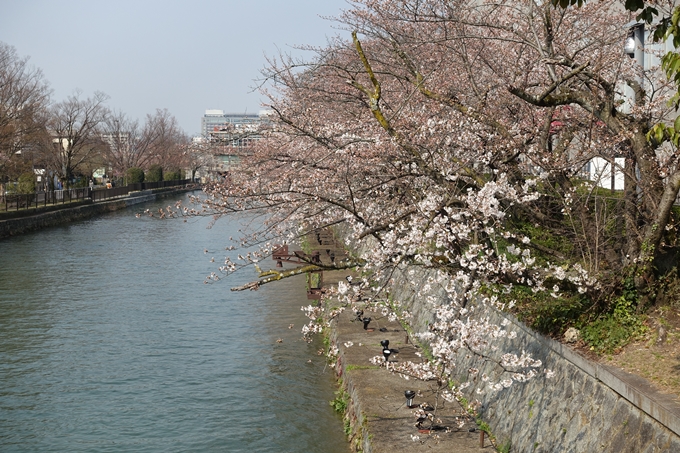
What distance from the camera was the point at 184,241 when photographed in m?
36.6

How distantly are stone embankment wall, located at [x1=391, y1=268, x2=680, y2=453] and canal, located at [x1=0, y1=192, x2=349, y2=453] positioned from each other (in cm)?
295

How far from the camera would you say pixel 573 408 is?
21.8ft

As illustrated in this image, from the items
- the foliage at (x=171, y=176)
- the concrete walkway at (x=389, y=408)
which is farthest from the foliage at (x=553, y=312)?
the foliage at (x=171, y=176)

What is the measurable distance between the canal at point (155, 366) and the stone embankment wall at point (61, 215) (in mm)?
11671

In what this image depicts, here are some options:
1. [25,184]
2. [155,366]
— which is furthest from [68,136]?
[155,366]

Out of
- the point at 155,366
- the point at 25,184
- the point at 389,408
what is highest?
the point at 25,184

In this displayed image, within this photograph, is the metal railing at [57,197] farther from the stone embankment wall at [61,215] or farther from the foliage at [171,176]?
the foliage at [171,176]

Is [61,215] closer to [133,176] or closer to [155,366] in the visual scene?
[133,176]

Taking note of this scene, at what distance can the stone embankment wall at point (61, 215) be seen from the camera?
36.9m

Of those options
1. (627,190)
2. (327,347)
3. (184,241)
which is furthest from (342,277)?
(184,241)

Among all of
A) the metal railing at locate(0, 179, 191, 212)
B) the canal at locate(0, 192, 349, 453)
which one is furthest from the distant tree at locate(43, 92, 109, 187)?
the canal at locate(0, 192, 349, 453)

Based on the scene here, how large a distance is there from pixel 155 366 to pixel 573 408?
994 cm

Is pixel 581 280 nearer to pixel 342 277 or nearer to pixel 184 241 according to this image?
pixel 342 277

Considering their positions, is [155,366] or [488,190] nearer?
[488,190]
